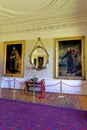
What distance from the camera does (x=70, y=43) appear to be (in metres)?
7.95

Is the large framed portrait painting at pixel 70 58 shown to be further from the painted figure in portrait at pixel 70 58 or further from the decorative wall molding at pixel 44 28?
the decorative wall molding at pixel 44 28

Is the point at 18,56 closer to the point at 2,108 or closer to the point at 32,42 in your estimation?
the point at 32,42

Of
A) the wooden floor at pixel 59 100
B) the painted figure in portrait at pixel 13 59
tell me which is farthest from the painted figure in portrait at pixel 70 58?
the painted figure in portrait at pixel 13 59

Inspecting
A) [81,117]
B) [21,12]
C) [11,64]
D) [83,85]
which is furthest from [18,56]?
[81,117]

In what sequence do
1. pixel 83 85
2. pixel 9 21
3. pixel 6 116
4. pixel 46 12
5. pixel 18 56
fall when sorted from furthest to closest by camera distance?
pixel 18 56
pixel 9 21
pixel 83 85
pixel 46 12
pixel 6 116

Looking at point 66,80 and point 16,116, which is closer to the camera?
point 16,116

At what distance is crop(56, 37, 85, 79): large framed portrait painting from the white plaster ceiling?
132cm

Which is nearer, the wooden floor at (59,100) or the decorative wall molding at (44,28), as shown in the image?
the wooden floor at (59,100)

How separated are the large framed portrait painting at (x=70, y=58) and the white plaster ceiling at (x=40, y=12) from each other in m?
1.32

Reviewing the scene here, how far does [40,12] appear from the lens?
7.11 meters

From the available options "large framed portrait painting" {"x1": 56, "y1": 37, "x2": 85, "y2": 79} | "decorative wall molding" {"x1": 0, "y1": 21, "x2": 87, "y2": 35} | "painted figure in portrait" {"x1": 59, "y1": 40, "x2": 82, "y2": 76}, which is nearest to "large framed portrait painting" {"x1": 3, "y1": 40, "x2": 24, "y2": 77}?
"decorative wall molding" {"x1": 0, "y1": 21, "x2": 87, "y2": 35}

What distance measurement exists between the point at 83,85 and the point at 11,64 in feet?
16.4

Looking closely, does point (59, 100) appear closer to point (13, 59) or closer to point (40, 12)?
point (13, 59)

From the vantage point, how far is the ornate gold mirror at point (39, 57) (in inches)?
331
